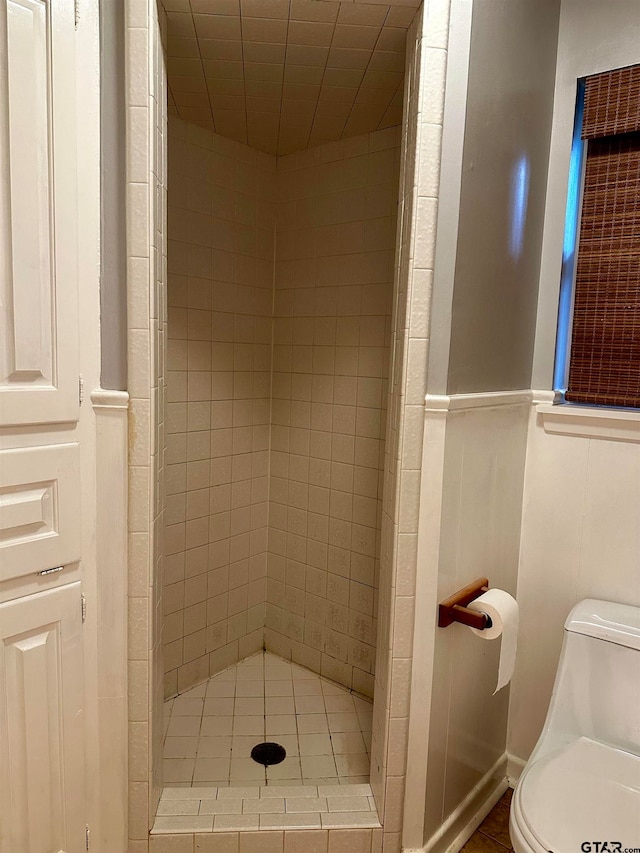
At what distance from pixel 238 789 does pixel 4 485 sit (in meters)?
1.11

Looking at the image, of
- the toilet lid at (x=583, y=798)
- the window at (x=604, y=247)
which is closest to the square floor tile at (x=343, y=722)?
the toilet lid at (x=583, y=798)

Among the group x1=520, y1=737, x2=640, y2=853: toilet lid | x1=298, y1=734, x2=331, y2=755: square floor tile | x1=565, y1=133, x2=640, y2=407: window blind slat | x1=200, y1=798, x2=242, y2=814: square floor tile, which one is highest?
x1=565, y1=133, x2=640, y2=407: window blind slat

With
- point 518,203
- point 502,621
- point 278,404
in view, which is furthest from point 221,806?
point 518,203

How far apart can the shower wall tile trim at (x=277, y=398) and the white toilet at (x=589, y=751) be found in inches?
33.3

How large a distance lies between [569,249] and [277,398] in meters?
1.30

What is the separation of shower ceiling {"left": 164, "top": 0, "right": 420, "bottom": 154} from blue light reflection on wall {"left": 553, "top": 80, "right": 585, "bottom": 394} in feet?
1.81

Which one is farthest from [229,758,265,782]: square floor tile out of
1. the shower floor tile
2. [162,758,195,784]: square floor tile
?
[162,758,195,784]: square floor tile

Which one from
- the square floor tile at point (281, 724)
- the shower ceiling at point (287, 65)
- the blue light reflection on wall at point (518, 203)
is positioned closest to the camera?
the shower ceiling at point (287, 65)

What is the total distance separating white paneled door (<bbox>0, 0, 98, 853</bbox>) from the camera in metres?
1.16

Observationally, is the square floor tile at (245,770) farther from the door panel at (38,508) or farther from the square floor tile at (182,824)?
the door panel at (38,508)

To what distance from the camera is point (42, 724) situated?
131 cm

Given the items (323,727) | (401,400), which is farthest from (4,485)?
(323,727)

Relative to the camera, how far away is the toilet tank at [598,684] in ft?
4.89

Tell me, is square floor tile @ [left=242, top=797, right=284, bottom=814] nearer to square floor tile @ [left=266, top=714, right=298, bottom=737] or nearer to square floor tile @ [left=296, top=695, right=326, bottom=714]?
square floor tile @ [left=266, top=714, right=298, bottom=737]
